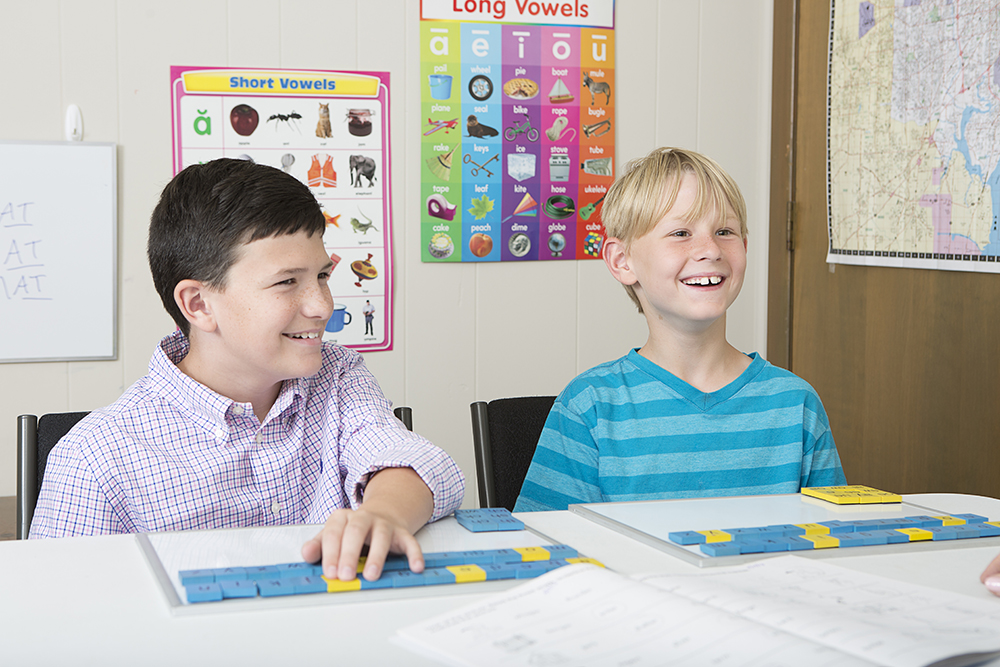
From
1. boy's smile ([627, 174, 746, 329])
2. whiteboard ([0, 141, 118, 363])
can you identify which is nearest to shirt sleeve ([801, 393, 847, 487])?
boy's smile ([627, 174, 746, 329])

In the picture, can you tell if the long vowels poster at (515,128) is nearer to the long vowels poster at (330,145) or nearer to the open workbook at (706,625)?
the long vowels poster at (330,145)

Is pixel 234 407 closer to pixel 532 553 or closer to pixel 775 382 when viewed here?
pixel 532 553

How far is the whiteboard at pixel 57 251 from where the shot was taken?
1.99 metres

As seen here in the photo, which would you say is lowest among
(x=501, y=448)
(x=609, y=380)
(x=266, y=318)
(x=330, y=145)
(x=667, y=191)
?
(x=501, y=448)

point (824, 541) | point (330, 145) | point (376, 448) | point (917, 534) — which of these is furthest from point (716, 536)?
point (330, 145)

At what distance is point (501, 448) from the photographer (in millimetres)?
1516

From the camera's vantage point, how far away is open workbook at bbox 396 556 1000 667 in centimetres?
53

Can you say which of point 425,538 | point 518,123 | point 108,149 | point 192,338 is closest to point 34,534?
point 192,338

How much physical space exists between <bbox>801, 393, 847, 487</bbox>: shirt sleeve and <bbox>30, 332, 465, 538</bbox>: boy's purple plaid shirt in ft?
1.96

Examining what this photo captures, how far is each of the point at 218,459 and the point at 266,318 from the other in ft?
0.57

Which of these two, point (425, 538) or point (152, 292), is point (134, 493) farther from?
point (152, 292)

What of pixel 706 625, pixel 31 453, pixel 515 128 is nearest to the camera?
pixel 706 625

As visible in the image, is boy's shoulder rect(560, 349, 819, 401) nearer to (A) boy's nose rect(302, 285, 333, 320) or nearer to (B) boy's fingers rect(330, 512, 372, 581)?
(A) boy's nose rect(302, 285, 333, 320)

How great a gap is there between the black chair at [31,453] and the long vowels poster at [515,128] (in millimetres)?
1121
